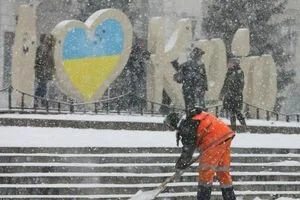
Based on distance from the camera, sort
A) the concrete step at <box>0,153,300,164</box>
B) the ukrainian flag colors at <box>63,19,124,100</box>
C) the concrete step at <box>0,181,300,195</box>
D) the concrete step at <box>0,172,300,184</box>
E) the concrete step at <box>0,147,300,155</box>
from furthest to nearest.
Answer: the ukrainian flag colors at <box>63,19,124,100</box>
the concrete step at <box>0,147,300,155</box>
the concrete step at <box>0,153,300,164</box>
the concrete step at <box>0,172,300,184</box>
the concrete step at <box>0,181,300,195</box>

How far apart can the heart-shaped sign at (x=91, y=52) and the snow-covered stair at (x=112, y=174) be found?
465 centimetres

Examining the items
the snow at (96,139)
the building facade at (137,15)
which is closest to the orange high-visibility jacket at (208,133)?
the snow at (96,139)

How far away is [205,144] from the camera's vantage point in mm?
9617

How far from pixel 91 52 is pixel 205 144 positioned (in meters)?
8.23

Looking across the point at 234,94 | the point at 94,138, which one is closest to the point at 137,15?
the point at 234,94

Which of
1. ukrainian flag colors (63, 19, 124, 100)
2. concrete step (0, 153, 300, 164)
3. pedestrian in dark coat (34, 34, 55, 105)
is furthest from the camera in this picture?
ukrainian flag colors (63, 19, 124, 100)

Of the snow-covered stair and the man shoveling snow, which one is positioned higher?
the man shoveling snow

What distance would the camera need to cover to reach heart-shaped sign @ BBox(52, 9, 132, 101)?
54.9ft

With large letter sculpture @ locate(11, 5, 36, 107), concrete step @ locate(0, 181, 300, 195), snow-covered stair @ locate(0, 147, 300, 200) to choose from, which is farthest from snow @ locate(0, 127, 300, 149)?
large letter sculpture @ locate(11, 5, 36, 107)

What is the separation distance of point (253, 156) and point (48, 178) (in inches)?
158

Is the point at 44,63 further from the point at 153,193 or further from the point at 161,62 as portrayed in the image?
the point at 153,193

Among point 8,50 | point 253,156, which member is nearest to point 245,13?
point 8,50

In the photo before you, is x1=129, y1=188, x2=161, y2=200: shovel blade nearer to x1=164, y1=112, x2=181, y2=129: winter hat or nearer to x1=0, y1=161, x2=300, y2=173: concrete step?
x1=0, y1=161, x2=300, y2=173: concrete step

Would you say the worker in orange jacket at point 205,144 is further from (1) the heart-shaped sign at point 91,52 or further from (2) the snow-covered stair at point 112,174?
(1) the heart-shaped sign at point 91,52
